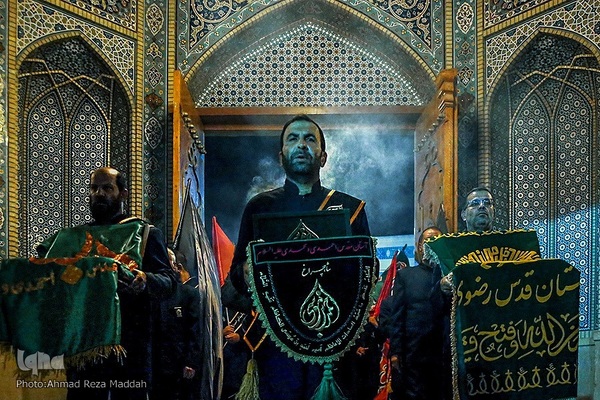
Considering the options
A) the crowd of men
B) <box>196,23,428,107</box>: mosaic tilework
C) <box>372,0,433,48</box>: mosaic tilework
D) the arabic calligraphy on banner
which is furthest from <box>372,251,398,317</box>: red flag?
the arabic calligraphy on banner

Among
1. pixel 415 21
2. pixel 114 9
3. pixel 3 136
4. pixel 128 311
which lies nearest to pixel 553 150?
pixel 415 21

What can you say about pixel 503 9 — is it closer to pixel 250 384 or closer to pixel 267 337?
pixel 267 337

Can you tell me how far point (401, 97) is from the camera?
9.58 metres

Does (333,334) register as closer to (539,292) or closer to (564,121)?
(539,292)

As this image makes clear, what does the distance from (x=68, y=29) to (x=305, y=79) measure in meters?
2.23

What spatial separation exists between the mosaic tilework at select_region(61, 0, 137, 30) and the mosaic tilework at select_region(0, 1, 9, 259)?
76 centimetres

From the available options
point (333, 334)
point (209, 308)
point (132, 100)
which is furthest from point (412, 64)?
point (333, 334)

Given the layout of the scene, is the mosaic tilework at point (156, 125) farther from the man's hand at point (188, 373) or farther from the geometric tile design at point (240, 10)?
the man's hand at point (188, 373)

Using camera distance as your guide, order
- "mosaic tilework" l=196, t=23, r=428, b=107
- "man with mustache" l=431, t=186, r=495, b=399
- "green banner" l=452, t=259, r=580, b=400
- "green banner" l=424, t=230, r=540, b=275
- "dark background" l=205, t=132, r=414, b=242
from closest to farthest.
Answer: "green banner" l=452, t=259, r=580, b=400, "green banner" l=424, t=230, r=540, b=275, "man with mustache" l=431, t=186, r=495, b=399, "mosaic tilework" l=196, t=23, r=428, b=107, "dark background" l=205, t=132, r=414, b=242

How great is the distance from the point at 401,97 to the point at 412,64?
0.33 m

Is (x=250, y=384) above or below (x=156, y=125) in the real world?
below

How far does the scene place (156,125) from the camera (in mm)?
9008

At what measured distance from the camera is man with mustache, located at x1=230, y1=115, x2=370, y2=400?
13.8ft

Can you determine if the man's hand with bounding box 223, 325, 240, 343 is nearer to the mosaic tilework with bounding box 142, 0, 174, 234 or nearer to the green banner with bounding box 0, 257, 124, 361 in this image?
the green banner with bounding box 0, 257, 124, 361
